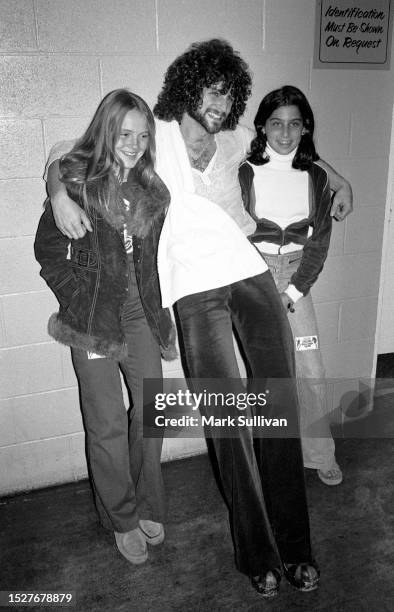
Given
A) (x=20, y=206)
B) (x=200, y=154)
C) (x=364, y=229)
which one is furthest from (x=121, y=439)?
(x=364, y=229)

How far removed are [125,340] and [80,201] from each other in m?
0.53

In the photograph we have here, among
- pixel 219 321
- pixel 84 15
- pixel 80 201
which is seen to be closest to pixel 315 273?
pixel 219 321

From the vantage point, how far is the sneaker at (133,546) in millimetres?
2031

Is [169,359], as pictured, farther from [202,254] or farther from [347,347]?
[347,347]

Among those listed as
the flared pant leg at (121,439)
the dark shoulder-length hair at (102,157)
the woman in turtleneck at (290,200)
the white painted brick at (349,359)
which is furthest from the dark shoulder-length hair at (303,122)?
the white painted brick at (349,359)

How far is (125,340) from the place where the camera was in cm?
200

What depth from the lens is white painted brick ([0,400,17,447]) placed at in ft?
7.77

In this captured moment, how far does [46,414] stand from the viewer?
245cm

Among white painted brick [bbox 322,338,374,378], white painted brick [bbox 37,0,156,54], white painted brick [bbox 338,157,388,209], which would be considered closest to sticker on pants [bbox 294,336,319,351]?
white painted brick [bbox 322,338,374,378]

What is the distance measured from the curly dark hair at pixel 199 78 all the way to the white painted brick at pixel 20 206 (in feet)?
1.92

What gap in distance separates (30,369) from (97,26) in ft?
4.73

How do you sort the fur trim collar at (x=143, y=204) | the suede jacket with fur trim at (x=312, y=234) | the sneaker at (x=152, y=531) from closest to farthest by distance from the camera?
1. the fur trim collar at (x=143, y=204)
2. the sneaker at (x=152, y=531)
3. the suede jacket with fur trim at (x=312, y=234)

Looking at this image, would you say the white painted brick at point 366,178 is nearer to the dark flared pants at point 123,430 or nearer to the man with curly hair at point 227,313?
the man with curly hair at point 227,313

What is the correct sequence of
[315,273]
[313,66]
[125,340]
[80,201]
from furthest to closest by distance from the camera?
[313,66] < [315,273] < [125,340] < [80,201]
